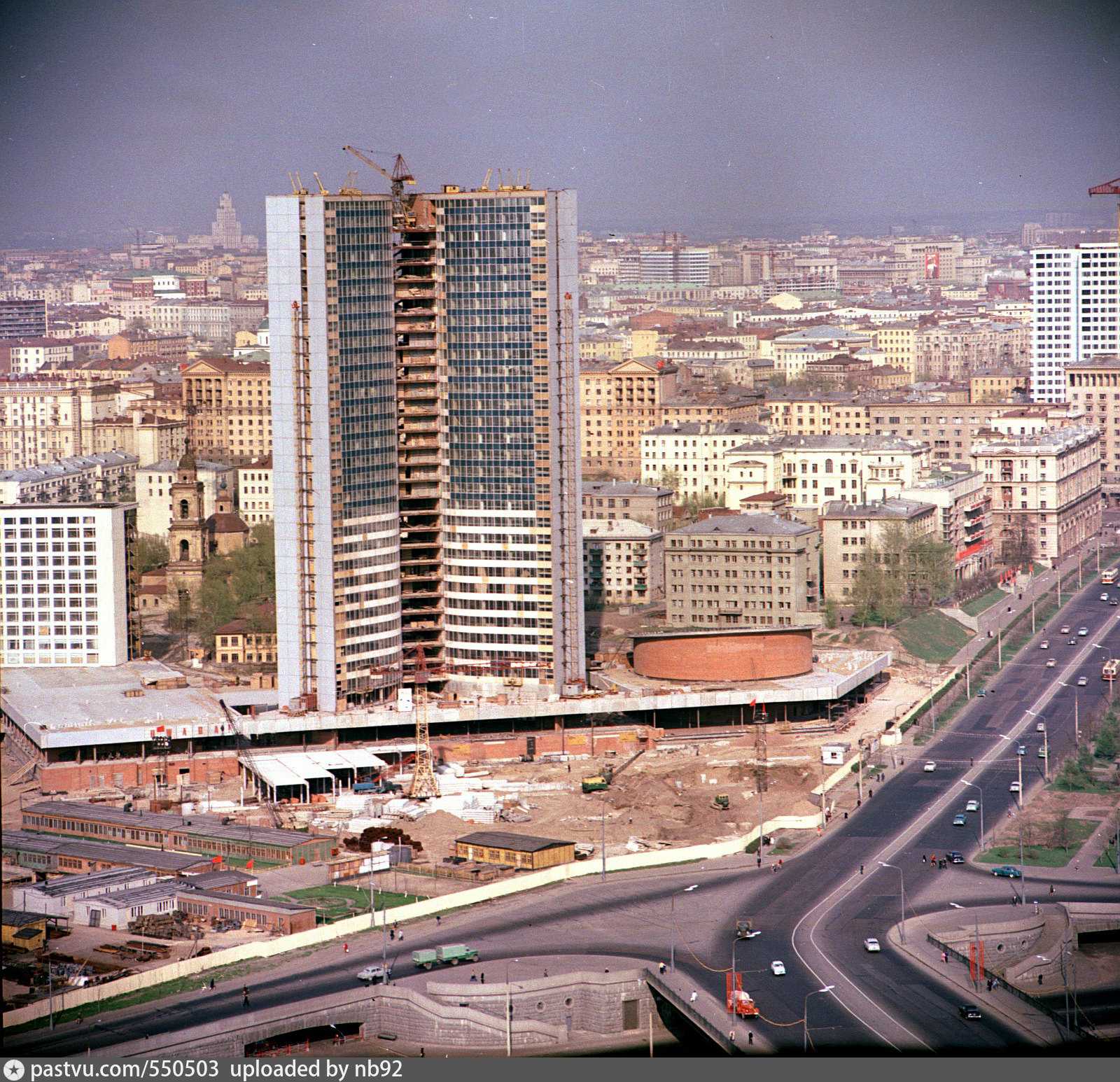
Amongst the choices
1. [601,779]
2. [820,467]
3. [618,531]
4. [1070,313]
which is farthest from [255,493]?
[1070,313]

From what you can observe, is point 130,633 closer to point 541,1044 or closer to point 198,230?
point 541,1044

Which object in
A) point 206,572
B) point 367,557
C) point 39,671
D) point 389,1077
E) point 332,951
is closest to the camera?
point 389,1077

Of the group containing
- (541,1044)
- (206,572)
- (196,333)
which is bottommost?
(541,1044)

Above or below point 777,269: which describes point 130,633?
below

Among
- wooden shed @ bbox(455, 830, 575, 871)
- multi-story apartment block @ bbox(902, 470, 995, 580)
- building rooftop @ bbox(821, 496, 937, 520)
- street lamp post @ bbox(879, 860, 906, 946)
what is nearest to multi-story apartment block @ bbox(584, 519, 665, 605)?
building rooftop @ bbox(821, 496, 937, 520)

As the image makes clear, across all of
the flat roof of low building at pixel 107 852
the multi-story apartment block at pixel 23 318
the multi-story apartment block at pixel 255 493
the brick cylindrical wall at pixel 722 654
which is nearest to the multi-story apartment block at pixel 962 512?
the brick cylindrical wall at pixel 722 654

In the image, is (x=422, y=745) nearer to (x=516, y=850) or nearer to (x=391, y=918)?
(x=516, y=850)

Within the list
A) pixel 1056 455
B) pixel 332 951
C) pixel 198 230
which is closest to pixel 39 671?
pixel 332 951
